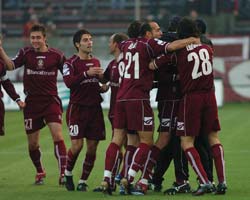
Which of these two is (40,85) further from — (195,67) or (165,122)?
(195,67)

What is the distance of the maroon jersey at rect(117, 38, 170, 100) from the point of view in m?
12.1

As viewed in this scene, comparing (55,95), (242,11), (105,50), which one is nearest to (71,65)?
(55,95)

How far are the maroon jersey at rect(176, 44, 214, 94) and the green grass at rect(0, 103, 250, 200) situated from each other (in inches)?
56.4

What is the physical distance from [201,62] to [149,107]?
93 cm

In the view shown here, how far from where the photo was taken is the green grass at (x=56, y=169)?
12.2 meters

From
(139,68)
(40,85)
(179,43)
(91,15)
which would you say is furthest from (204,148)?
(91,15)

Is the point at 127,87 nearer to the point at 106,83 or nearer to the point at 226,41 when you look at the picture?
the point at 106,83

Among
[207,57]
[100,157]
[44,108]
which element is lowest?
[100,157]

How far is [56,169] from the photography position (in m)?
15.5

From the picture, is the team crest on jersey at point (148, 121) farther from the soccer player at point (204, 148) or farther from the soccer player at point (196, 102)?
the soccer player at point (204, 148)

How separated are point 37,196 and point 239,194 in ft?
8.69

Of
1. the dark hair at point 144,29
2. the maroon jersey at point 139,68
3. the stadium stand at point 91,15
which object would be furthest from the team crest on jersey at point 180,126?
the stadium stand at point 91,15

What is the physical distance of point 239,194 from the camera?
1201 cm

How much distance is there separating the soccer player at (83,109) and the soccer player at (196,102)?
1.40m
